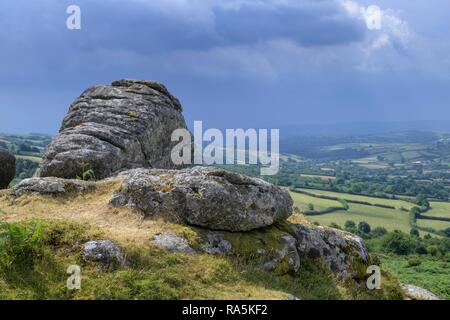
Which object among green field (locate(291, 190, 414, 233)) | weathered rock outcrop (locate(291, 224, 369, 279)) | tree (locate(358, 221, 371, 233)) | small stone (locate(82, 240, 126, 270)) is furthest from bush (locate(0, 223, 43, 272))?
tree (locate(358, 221, 371, 233))

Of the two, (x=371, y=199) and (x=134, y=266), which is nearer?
(x=134, y=266)

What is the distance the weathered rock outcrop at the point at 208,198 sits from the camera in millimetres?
16484

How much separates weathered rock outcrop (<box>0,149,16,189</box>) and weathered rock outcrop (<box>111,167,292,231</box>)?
13.5 m

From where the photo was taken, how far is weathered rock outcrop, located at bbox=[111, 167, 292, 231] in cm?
1648

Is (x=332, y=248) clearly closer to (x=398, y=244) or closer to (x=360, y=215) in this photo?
(x=398, y=244)

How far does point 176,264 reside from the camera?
1382cm

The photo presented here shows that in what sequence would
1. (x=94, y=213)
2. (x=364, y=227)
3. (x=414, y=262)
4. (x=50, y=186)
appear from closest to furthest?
1. (x=94, y=213)
2. (x=50, y=186)
3. (x=414, y=262)
4. (x=364, y=227)

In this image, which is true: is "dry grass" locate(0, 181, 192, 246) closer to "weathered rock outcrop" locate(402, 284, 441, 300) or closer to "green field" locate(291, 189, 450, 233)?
"weathered rock outcrop" locate(402, 284, 441, 300)

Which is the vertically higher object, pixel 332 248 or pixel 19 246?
pixel 19 246

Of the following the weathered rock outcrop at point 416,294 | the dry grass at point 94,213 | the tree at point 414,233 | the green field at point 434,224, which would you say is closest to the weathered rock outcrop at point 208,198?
the dry grass at point 94,213

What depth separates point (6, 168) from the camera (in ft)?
91.8

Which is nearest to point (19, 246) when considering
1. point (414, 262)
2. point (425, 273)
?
point (425, 273)

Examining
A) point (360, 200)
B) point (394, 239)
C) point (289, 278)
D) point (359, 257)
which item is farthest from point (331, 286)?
point (360, 200)

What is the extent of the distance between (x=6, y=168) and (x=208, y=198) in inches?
676
